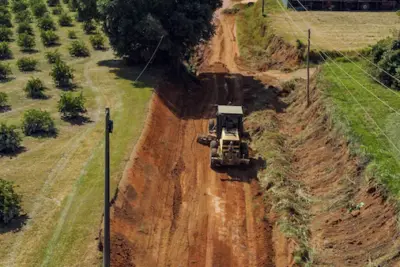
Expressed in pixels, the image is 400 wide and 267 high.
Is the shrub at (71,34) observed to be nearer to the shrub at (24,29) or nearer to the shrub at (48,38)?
the shrub at (48,38)

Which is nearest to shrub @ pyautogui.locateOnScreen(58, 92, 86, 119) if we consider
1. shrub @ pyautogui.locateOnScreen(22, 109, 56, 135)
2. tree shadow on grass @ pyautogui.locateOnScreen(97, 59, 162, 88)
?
shrub @ pyautogui.locateOnScreen(22, 109, 56, 135)

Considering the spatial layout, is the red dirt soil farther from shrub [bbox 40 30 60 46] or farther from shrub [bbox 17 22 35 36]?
shrub [bbox 17 22 35 36]

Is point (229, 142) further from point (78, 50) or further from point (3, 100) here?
point (78, 50)

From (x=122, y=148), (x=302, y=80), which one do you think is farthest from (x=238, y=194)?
(x=302, y=80)

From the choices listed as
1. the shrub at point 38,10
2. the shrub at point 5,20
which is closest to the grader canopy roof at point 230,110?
the shrub at point 5,20

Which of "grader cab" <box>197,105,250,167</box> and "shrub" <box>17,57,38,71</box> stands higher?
"shrub" <box>17,57,38,71</box>

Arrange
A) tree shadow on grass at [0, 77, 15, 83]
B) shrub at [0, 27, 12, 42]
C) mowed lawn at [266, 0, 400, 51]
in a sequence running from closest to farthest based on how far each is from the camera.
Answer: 1. tree shadow on grass at [0, 77, 15, 83]
2. mowed lawn at [266, 0, 400, 51]
3. shrub at [0, 27, 12, 42]

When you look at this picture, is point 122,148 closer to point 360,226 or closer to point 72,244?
point 72,244
